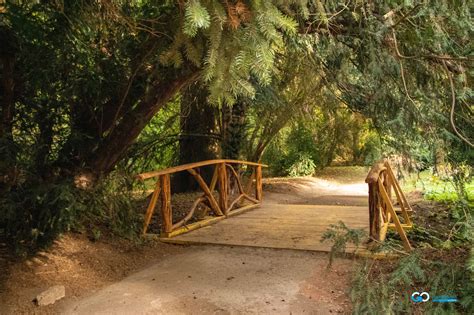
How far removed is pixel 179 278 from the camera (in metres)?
4.47

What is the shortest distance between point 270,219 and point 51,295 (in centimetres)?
411

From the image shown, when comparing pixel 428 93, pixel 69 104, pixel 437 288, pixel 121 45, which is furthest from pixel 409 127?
pixel 69 104

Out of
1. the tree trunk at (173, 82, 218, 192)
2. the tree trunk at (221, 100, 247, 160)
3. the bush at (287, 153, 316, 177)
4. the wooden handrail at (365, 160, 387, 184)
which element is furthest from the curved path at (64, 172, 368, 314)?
the bush at (287, 153, 316, 177)

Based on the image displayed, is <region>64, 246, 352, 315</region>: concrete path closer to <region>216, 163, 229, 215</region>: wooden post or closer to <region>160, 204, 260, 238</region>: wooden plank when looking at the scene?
<region>160, 204, 260, 238</region>: wooden plank

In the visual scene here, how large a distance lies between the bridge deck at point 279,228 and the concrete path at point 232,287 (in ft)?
1.31

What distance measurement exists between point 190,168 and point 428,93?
10.9 ft

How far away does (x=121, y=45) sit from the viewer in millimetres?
5191

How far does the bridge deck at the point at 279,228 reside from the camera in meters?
5.68

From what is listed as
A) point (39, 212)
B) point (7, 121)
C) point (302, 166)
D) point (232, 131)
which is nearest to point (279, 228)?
point (39, 212)

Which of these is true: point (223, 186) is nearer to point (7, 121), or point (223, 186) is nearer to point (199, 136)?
point (199, 136)

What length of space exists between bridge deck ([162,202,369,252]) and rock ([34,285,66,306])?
1938 mm

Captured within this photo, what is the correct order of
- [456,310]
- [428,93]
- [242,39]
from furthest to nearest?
[428,93] < [456,310] < [242,39]

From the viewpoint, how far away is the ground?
A: 3.84m

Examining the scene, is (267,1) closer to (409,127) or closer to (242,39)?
(242,39)
